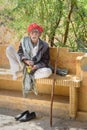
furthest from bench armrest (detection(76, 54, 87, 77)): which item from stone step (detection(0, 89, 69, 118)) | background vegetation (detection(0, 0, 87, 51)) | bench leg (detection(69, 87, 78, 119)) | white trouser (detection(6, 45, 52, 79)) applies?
background vegetation (detection(0, 0, 87, 51))

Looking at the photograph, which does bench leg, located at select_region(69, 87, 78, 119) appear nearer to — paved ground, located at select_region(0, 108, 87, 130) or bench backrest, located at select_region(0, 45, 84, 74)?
paved ground, located at select_region(0, 108, 87, 130)

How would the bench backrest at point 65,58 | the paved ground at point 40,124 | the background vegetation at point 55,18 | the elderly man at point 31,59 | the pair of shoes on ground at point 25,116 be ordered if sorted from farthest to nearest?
the background vegetation at point 55,18, the bench backrest at point 65,58, the elderly man at point 31,59, the pair of shoes on ground at point 25,116, the paved ground at point 40,124

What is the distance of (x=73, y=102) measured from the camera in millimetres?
4281

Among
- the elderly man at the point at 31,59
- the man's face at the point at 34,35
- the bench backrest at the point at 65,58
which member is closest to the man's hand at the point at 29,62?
the elderly man at the point at 31,59

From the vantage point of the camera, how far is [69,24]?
19.7 ft

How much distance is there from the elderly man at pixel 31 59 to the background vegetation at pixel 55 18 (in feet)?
4.31

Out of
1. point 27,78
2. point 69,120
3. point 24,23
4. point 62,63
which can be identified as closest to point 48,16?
point 24,23

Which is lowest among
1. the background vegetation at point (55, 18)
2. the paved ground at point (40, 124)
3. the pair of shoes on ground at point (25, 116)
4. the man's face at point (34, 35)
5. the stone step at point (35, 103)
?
the paved ground at point (40, 124)

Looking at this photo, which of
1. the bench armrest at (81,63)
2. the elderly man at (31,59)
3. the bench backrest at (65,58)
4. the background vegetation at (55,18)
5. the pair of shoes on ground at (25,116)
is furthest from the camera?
the background vegetation at (55,18)

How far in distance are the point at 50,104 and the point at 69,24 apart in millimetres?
2094

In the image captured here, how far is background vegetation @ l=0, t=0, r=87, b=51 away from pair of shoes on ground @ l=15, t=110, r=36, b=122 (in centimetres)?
178

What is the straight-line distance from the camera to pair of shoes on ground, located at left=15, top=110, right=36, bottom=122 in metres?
4.26

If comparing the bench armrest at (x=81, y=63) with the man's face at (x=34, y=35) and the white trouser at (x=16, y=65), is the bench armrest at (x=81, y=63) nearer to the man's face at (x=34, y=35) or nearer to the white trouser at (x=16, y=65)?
the white trouser at (x=16, y=65)

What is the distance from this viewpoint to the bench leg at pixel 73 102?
4266mm
